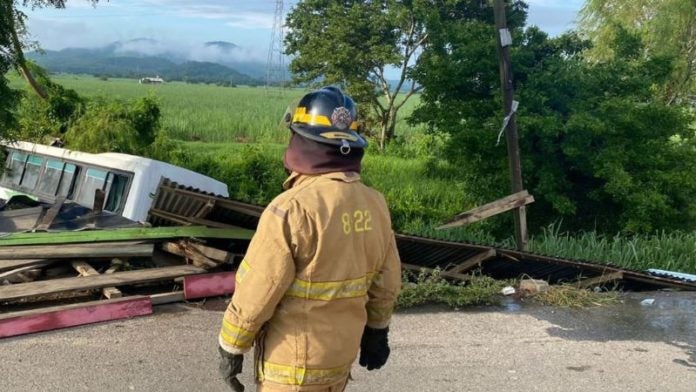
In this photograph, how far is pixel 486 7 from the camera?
20500 millimetres

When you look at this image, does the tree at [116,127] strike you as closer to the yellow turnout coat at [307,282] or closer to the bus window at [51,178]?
the bus window at [51,178]

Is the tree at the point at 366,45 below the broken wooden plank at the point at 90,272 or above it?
above

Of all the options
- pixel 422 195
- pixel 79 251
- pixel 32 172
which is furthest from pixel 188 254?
pixel 422 195

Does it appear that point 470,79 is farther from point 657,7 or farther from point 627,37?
point 657,7

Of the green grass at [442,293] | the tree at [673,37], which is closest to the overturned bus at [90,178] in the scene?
the green grass at [442,293]

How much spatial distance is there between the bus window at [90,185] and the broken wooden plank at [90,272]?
2.12m

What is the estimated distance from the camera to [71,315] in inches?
182

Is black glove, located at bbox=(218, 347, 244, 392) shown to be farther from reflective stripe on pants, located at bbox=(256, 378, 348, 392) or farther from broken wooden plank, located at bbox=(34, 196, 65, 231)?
broken wooden plank, located at bbox=(34, 196, 65, 231)

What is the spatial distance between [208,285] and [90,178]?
3284 millimetres

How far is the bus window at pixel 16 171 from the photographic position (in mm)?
8883

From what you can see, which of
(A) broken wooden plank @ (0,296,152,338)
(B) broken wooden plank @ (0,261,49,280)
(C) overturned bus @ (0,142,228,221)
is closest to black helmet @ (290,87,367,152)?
(A) broken wooden plank @ (0,296,152,338)

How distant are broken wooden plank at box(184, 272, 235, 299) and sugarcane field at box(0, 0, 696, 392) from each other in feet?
0.05

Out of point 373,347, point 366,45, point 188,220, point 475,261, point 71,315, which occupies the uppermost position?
point 366,45

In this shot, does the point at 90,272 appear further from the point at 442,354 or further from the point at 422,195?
the point at 422,195
